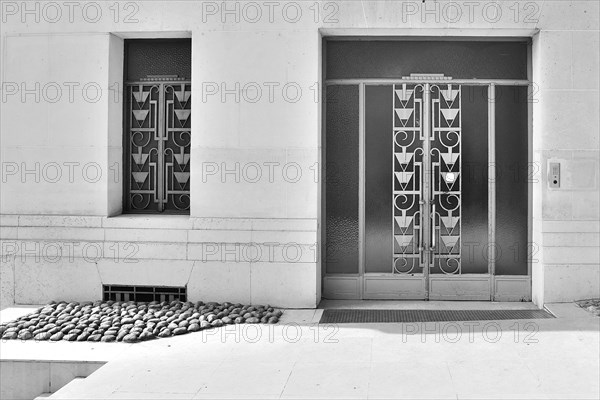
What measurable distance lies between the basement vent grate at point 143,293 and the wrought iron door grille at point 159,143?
90cm

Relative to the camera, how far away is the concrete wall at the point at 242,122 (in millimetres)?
7684

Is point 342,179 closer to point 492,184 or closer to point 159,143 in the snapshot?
point 492,184

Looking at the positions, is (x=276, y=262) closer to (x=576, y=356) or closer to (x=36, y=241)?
(x=36, y=241)

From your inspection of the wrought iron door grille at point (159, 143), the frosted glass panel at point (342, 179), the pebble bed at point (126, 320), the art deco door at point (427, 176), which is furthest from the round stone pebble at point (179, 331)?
the art deco door at point (427, 176)

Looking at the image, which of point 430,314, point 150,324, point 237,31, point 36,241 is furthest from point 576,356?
point 36,241

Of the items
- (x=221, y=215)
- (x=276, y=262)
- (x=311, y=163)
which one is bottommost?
(x=276, y=262)

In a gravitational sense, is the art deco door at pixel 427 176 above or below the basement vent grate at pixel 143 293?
above

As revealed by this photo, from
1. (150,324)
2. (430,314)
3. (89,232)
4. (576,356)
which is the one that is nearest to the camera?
(576,356)

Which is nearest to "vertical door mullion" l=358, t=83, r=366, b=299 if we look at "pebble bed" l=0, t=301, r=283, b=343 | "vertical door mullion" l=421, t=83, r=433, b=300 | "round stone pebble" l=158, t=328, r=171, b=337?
"vertical door mullion" l=421, t=83, r=433, b=300

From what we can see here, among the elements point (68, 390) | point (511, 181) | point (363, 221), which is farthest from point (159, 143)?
point (511, 181)

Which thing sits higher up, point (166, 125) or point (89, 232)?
point (166, 125)

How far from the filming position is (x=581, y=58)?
766 cm

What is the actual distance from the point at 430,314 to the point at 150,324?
2.81 m

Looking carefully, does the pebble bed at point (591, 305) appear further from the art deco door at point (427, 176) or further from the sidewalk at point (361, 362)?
the art deco door at point (427, 176)
